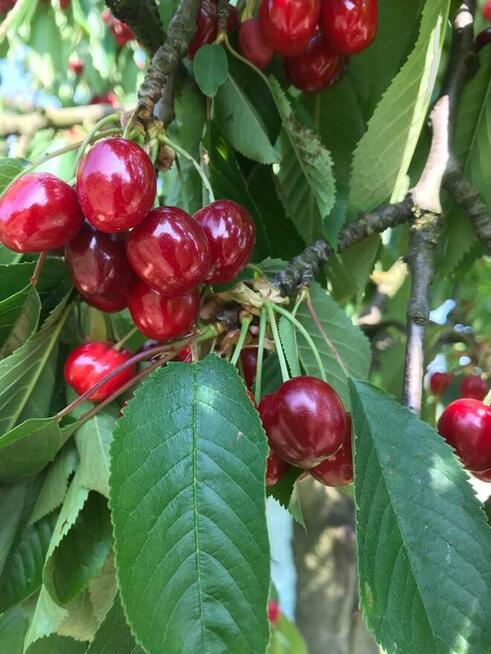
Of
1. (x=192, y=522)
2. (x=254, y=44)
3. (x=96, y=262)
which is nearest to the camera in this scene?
(x=192, y=522)

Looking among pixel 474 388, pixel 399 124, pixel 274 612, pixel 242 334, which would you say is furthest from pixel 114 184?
pixel 274 612

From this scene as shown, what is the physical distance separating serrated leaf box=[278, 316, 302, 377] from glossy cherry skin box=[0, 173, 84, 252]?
0.79 feet

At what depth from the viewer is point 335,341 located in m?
0.90

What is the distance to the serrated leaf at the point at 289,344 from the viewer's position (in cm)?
74

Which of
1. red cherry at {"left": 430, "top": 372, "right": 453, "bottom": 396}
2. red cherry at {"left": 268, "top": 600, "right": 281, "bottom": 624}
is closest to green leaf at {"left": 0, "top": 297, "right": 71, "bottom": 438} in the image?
red cherry at {"left": 430, "top": 372, "right": 453, "bottom": 396}

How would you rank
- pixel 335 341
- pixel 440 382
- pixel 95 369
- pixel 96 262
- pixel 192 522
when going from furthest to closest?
pixel 440 382, pixel 335 341, pixel 95 369, pixel 96 262, pixel 192 522

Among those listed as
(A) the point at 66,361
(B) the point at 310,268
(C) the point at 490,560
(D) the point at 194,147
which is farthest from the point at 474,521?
(D) the point at 194,147

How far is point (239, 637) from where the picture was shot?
55 centimetres

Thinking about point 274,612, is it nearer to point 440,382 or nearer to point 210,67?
point 440,382

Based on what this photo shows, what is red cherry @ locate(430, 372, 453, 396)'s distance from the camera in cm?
141

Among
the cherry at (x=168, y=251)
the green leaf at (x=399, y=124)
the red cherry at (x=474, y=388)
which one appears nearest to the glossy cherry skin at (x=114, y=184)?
the cherry at (x=168, y=251)

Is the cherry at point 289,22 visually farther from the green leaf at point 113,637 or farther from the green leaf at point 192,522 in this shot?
the green leaf at point 113,637

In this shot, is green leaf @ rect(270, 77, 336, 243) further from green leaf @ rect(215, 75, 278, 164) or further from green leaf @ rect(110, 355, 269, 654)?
green leaf @ rect(110, 355, 269, 654)

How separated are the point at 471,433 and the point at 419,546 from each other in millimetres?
159
